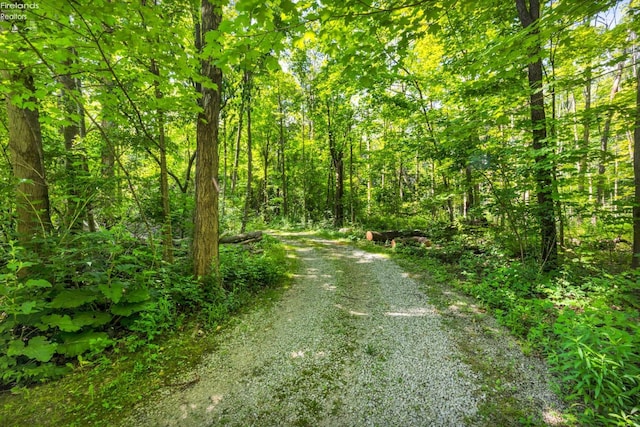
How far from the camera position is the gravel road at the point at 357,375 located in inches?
92.3

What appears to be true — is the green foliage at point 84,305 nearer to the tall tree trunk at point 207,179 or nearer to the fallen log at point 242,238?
the tall tree trunk at point 207,179

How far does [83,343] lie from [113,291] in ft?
1.98

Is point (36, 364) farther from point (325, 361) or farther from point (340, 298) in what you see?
point (340, 298)

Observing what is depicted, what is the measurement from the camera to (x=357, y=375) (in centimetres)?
286

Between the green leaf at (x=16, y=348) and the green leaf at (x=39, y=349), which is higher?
the green leaf at (x=16, y=348)

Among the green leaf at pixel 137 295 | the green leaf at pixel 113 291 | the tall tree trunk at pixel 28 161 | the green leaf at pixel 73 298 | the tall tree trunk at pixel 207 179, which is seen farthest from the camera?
the tall tree trunk at pixel 207 179

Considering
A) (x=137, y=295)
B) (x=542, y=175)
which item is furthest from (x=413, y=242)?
(x=137, y=295)

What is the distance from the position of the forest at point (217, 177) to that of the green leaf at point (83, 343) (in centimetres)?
2

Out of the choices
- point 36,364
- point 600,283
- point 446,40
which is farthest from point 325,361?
point 446,40

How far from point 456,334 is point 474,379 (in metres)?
0.91

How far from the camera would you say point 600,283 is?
12.9 ft

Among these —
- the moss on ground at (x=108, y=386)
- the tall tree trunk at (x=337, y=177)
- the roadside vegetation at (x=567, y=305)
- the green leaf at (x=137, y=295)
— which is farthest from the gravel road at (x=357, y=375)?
the tall tree trunk at (x=337, y=177)

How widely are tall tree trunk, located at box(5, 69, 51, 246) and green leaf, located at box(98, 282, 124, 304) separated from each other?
142 cm

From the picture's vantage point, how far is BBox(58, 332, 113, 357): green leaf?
279cm
